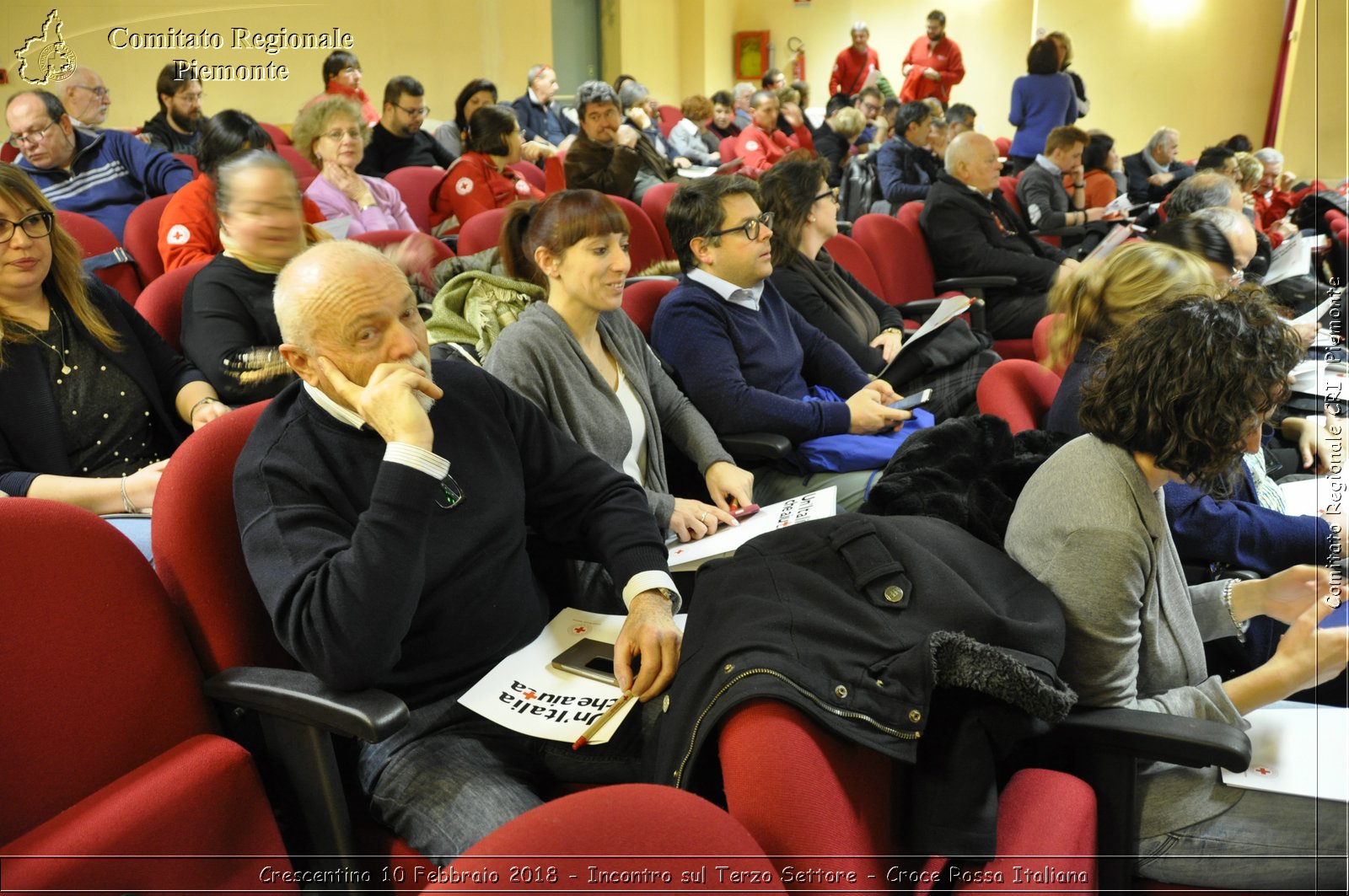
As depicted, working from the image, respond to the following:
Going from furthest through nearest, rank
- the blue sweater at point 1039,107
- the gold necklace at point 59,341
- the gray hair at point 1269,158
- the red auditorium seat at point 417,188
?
1. the blue sweater at point 1039,107
2. the gray hair at point 1269,158
3. the red auditorium seat at point 417,188
4. the gold necklace at point 59,341

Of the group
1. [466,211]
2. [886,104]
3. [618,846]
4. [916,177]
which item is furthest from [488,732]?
[886,104]

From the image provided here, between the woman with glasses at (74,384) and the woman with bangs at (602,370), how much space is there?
662mm

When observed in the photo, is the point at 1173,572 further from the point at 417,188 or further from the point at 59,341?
the point at 417,188

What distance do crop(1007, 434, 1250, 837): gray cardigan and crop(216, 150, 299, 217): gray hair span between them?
1.84 meters

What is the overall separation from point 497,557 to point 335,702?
0.37m

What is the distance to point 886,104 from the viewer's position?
372 inches

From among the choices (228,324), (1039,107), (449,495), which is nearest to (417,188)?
(228,324)

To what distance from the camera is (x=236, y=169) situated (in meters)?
2.16

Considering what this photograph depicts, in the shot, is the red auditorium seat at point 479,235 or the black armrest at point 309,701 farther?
the red auditorium seat at point 479,235

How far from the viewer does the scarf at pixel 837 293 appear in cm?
304

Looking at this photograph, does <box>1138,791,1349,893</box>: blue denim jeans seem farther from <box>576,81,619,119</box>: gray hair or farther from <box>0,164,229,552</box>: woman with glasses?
<box>576,81,619,119</box>: gray hair

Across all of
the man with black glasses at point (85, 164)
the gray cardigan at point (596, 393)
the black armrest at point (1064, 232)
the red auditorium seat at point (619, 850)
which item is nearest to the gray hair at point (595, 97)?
the man with black glasses at point (85, 164)

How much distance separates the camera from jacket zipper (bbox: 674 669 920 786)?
0.96 m

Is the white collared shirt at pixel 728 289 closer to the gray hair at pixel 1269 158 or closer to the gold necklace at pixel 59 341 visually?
the gold necklace at pixel 59 341
